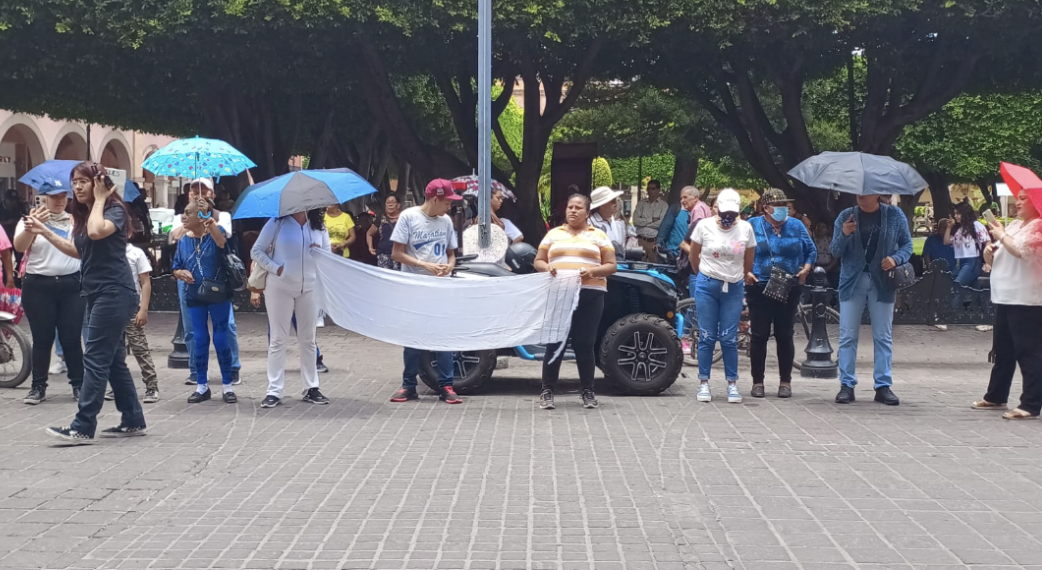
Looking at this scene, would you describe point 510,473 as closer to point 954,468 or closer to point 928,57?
point 954,468

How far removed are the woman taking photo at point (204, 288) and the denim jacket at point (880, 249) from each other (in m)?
5.02

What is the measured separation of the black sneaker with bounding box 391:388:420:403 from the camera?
1005cm

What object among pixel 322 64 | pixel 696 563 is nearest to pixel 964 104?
pixel 322 64

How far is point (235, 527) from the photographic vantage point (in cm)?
590

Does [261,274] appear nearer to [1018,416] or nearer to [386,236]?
[386,236]

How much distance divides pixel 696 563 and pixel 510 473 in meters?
2.00

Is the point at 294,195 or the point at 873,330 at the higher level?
the point at 294,195

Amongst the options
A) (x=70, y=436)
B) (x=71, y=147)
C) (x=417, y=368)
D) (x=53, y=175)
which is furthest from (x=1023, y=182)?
(x=71, y=147)

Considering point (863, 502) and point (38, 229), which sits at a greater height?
point (38, 229)

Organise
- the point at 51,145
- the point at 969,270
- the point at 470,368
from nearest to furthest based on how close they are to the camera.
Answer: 1. the point at 470,368
2. the point at 969,270
3. the point at 51,145

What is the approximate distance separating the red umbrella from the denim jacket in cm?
85

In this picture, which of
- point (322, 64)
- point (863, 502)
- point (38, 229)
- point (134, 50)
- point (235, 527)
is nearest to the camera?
point (235, 527)

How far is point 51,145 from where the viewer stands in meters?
47.8

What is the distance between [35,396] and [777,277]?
6.11m
